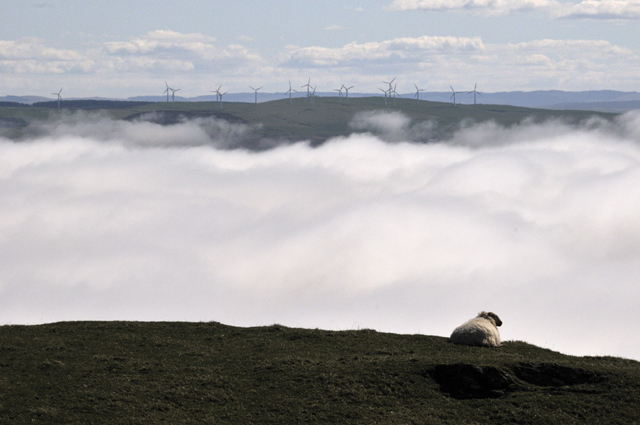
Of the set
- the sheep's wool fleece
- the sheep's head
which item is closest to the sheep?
the sheep's wool fleece

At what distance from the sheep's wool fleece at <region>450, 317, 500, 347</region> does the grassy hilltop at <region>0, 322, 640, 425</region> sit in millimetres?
1302

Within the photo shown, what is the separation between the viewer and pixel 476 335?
4878cm

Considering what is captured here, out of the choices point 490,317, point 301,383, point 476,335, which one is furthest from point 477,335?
point 301,383

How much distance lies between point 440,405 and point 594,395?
849cm

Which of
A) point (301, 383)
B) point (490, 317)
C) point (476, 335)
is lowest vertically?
point (490, 317)

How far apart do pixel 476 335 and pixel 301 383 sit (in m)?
15.7

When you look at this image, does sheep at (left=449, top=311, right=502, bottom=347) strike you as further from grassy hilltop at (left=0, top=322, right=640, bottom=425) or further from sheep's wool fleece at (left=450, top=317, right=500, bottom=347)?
grassy hilltop at (left=0, top=322, right=640, bottom=425)

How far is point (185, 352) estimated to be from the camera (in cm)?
4566

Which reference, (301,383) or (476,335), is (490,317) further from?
(301,383)

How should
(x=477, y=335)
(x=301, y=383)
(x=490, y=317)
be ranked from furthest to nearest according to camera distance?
(x=490, y=317) < (x=477, y=335) < (x=301, y=383)

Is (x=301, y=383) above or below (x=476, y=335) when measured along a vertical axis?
above

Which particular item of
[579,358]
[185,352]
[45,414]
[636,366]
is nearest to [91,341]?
[185,352]

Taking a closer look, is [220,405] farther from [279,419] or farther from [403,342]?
[403,342]

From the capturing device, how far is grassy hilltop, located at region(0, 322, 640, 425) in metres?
35.1
